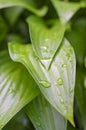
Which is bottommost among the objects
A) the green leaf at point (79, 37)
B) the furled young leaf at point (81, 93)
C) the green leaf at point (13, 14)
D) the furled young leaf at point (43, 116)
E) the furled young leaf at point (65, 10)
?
the furled young leaf at point (81, 93)

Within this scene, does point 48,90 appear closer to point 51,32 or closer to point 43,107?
point 43,107

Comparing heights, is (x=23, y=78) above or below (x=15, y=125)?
above

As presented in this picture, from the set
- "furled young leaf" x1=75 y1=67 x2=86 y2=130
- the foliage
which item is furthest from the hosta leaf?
"furled young leaf" x1=75 y1=67 x2=86 y2=130

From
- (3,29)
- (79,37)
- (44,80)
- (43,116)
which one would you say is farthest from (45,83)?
(3,29)

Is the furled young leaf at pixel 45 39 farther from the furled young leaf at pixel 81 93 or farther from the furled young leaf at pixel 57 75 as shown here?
the furled young leaf at pixel 81 93

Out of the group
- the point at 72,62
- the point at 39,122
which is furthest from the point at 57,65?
the point at 39,122

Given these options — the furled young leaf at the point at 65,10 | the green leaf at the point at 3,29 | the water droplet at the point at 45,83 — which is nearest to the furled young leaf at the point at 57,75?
the water droplet at the point at 45,83

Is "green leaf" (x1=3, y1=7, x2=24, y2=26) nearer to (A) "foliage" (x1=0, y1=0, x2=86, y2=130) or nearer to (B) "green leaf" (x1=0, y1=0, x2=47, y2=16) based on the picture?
(B) "green leaf" (x1=0, y1=0, x2=47, y2=16)
